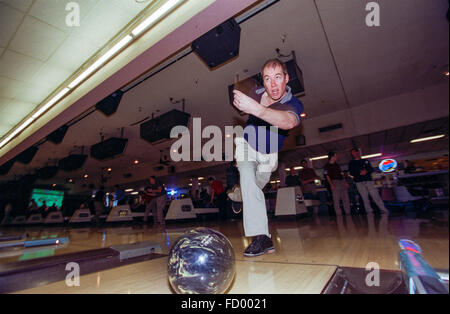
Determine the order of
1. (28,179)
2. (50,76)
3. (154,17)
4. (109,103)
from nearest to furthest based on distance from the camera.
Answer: (154,17) < (50,76) < (109,103) < (28,179)

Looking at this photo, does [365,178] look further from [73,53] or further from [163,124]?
[73,53]

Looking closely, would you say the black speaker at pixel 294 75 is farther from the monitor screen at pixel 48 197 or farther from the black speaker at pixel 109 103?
the monitor screen at pixel 48 197

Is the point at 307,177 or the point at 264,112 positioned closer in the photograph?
the point at 264,112

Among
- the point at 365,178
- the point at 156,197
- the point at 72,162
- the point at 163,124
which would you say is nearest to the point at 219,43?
the point at 163,124

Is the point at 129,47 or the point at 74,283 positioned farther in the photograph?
the point at 129,47

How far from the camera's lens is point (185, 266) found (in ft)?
2.74

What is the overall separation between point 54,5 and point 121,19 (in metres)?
0.86

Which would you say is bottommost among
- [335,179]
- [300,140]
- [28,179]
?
[335,179]

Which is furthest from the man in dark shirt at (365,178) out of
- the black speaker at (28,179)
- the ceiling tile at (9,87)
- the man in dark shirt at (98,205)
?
the black speaker at (28,179)

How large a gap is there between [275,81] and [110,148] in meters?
7.47

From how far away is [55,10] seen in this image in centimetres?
319

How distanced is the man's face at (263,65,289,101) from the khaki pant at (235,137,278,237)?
40 cm
